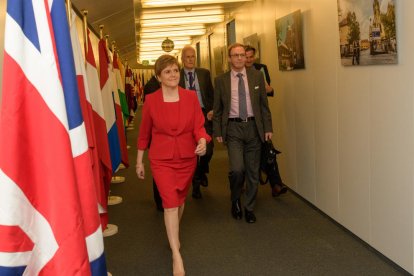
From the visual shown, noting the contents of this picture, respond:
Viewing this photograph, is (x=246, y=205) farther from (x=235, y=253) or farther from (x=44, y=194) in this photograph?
(x=44, y=194)

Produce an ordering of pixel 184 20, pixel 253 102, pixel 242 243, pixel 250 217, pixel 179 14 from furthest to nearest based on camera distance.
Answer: pixel 184 20, pixel 179 14, pixel 250 217, pixel 253 102, pixel 242 243

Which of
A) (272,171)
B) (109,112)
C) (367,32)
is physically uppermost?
(367,32)

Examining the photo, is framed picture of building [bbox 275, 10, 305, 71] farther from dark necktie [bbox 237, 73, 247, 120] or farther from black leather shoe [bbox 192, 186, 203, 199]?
black leather shoe [bbox 192, 186, 203, 199]

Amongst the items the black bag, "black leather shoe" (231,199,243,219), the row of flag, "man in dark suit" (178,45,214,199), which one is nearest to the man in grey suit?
"black leather shoe" (231,199,243,219)

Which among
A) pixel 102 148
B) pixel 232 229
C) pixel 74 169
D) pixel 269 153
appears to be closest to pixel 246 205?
pixel 232 229

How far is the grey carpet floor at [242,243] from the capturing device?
12.0 ft

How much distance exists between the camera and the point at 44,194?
1.90 metres

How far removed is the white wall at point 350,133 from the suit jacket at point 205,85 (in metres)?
0.96

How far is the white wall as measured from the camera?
3.28 m

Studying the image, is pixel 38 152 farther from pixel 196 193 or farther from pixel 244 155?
pixel 196 193

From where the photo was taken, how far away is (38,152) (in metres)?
1.90

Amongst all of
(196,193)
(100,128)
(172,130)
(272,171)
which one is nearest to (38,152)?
(172,130)

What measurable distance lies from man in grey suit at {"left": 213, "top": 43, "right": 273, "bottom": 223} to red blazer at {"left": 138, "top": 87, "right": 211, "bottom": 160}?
1.09 m

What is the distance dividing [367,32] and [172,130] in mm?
1569
